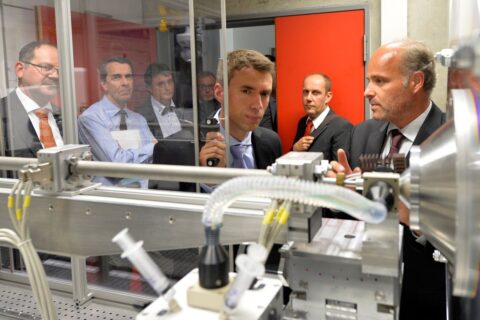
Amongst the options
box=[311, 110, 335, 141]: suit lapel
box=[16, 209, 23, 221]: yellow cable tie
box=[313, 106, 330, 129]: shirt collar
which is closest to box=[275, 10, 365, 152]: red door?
box=[313, 106, 330, 129]: shirt collar

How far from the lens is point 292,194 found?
20.0 inches

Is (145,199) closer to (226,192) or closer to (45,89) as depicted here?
(226,192)

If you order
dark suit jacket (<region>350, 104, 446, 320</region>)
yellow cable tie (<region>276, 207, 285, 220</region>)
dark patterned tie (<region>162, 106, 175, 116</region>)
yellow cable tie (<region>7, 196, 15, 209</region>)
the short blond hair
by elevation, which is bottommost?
dark suit jacket (<region>350, 104, 446, 320</region>)

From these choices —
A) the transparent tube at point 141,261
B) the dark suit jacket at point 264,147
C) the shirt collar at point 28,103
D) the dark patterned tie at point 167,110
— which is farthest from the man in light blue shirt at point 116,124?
the transparent tube at point 141,261

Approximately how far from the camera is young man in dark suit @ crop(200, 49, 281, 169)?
200cm

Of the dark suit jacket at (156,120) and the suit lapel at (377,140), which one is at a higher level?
the dark suit jacket at (156,120)

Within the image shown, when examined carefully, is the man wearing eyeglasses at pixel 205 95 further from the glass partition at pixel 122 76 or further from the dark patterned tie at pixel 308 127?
the dark patterned tie at pixel 308 127

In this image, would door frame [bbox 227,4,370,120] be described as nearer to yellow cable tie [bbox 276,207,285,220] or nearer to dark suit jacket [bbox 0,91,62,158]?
dark suit jacket [bbox 0,91,62,158]

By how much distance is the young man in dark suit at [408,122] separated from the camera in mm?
1425

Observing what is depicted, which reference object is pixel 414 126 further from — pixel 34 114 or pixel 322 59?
pixel 34 114

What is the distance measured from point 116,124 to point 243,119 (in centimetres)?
71

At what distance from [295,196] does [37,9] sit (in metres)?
2.41

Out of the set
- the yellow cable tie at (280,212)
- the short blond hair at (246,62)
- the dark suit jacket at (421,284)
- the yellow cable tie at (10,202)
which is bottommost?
the dark suit jacket at (421,284)

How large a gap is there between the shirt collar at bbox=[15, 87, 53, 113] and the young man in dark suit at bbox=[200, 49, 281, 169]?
2.89ft
